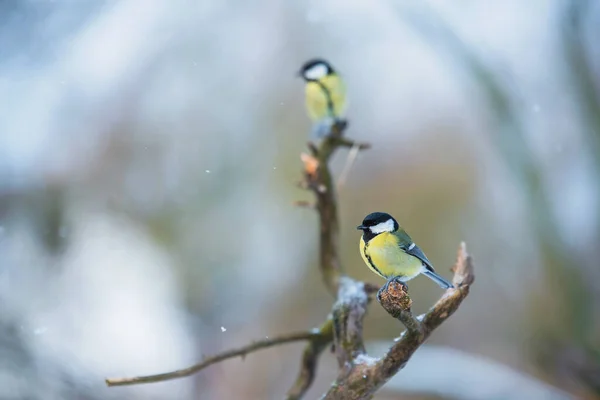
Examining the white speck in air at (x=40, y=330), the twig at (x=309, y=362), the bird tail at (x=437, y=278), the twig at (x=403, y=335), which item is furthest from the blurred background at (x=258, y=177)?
the bird tail at (x=437, y=278)

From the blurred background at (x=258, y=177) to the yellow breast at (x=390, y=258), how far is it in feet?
3.17

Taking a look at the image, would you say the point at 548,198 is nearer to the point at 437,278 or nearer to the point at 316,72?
the point at 316,72

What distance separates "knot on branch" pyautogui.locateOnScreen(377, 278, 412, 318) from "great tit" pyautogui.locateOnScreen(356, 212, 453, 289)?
0.05ft

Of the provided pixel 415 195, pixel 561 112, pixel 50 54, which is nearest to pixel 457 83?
pixel 561 112

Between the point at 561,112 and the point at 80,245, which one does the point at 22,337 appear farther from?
the point at 561,112

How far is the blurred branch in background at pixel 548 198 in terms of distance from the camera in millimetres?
2049

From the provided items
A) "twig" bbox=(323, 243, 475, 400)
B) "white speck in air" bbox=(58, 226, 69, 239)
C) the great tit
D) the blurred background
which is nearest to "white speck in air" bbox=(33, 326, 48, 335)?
the blurred background

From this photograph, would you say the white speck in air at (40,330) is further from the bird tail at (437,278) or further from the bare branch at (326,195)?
the bird tail at (437,278)

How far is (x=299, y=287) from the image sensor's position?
2188 millimetres

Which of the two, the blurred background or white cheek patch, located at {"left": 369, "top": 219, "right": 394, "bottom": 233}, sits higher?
the blurred background

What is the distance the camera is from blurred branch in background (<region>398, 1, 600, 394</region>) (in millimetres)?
2049

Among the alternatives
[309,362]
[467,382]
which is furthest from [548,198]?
[309,362]

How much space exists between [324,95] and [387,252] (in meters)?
0.82

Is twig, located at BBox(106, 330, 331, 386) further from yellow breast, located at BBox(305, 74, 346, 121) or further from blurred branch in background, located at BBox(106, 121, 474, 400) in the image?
yellow breast, located at BBox(305, 74, 346, 121)
